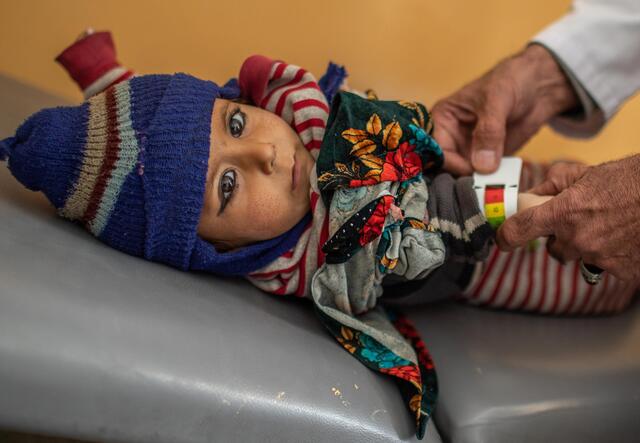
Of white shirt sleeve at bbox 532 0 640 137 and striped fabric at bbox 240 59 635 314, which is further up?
white shirt sleeve at bbox 532 0 640 137

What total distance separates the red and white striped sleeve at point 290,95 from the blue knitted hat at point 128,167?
6.2 inches

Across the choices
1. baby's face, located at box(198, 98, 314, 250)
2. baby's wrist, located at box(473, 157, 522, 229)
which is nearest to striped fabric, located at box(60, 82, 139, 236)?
baby's face, located at box(198, 98, 314, 250)

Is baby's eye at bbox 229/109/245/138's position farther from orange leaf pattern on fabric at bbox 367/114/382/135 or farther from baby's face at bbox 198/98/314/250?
orange leaf pattern on fabric at bbox 367/114/382/135

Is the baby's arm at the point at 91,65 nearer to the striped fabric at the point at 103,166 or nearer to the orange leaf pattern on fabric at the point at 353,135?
the striped fabric at the point at 103,166

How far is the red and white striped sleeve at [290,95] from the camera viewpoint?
842 millimetres

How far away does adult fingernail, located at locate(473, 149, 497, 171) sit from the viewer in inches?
34.1

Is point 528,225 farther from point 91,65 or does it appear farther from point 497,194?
point 91,65

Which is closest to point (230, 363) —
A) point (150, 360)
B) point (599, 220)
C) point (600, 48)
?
point (150, 360)

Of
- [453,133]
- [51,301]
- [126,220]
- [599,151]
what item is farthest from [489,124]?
[599,151]

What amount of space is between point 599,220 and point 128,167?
570 mm

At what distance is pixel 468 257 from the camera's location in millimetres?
807

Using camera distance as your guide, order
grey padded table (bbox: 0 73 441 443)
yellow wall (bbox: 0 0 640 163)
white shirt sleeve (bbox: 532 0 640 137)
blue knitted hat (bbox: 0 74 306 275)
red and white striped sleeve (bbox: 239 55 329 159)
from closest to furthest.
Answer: grey padded table (bbox: 0 73 441 443)
blue knitted hat (bbox: 0 74 306 275)
red and white striped sleeve (bbox: 239 55 329 159)
white shirt sleeve (bbox: 532 0 640 137)
yellow wall (bbox: 0 0 640 163)

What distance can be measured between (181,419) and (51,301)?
15cm

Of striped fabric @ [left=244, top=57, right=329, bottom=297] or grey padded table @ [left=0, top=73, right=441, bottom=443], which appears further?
striped fabric @ [left=244, top=57, right=329, bottom=297]
